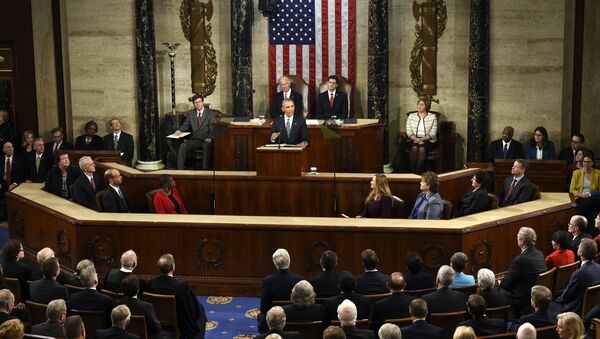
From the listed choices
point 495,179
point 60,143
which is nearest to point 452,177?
point 495,179

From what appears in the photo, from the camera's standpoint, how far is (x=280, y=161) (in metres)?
13.1

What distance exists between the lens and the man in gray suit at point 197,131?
53.4ft

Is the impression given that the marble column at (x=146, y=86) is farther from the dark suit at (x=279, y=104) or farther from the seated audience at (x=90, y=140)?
the dark suit at (x=279, y=104)

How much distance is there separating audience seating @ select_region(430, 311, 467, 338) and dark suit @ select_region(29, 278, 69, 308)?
139 inches

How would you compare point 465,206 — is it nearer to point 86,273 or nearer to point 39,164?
point 86,273

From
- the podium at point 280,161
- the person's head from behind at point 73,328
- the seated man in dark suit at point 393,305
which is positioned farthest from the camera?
the podium at point 280,161

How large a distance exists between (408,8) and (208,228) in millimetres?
7881

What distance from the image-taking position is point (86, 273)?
9.04 meters

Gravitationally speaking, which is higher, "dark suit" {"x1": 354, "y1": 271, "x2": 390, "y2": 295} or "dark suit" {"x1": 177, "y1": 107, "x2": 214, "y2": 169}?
"dark suit" {"x1": 177, "y1": 107, "x2": 214, "y2": 169}

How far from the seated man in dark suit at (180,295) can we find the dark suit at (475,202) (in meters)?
4.52

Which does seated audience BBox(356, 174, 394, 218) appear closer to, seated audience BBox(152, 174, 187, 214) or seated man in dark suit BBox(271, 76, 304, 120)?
seated audience BBox(152, 174, 187, 214)

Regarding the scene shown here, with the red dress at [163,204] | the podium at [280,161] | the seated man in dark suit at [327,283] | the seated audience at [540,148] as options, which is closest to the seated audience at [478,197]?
the podium at [280,161]

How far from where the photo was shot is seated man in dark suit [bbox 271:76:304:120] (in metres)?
16.8

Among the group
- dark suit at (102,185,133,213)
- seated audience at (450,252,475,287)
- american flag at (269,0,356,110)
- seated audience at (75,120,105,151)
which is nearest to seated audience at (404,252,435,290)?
seated audience at (450,252,475,287)
